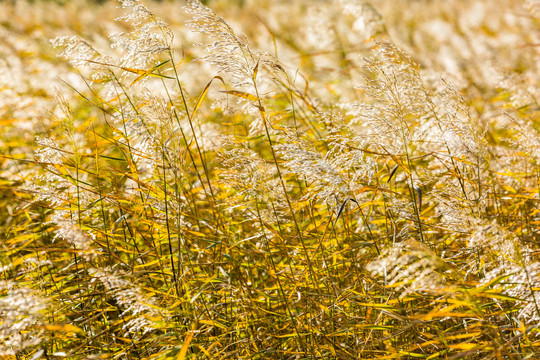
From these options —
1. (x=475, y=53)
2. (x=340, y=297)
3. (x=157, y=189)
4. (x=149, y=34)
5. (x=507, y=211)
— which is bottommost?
(x=340, y=297)

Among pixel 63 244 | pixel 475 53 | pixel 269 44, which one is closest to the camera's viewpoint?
pixel 63 244

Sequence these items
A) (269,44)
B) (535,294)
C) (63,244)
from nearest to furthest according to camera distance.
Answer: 1. (535,294)
2. (63,244)
3. (269,44)

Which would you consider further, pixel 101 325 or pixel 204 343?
pixel 101 325

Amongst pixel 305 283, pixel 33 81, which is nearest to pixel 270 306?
pixel 305 283

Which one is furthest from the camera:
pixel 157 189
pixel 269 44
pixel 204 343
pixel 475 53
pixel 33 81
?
pixel 269 44

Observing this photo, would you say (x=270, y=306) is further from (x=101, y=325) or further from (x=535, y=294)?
(x=535, y=294)

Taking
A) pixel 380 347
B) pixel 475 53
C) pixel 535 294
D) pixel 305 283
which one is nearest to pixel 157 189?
pixel 305 283

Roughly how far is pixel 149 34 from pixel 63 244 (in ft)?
4.19

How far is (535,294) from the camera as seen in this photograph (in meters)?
1.47

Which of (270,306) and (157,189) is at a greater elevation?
(157,189)

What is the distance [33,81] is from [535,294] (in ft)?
21.3

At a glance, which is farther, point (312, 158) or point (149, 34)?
point (149, 34)

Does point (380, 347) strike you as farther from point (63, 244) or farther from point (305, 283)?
point (63, 244)

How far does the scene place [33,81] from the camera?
577cm
